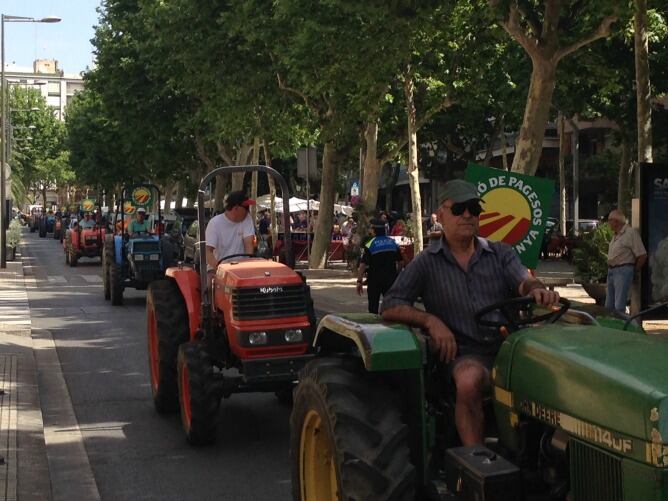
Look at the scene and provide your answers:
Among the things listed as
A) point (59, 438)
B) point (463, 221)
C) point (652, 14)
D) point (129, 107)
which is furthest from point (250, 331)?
point (129, 107)

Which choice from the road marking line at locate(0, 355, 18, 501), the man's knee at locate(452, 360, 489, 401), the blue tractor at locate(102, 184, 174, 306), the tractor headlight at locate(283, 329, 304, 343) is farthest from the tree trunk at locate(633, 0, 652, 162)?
the man's knee at locate(452, 360, 489, 401)

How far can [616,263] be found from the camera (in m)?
17.3

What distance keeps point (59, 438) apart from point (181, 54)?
26.6m

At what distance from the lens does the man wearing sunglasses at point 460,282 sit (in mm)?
5500

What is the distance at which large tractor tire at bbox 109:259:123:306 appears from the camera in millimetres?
24375

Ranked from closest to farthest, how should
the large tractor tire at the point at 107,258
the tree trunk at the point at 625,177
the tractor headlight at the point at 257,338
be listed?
the tractor headlight at the point at 257,338 → the large tractor tire at the point at 107,258 → the tree trunk at the point at 625,177

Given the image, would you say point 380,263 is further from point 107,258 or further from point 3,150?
point 3,150

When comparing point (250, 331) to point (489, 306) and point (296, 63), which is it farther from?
point (296, 63)

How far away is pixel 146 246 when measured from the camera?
24.4 meters

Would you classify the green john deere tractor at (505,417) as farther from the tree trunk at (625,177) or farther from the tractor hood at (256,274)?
the tree trunk at (625,177)

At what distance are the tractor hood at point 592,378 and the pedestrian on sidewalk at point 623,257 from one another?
12269mm

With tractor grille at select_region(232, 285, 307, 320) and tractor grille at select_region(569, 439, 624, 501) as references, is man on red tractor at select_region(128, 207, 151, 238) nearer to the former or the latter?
tractor grille at select_region(232, 285, 307, 320)

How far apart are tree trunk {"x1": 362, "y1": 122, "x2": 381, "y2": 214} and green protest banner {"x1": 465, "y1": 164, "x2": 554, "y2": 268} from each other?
74.0 ft

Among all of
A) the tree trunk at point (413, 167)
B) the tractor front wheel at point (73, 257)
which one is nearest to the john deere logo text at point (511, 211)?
the tree trunk at point (413, 167)
